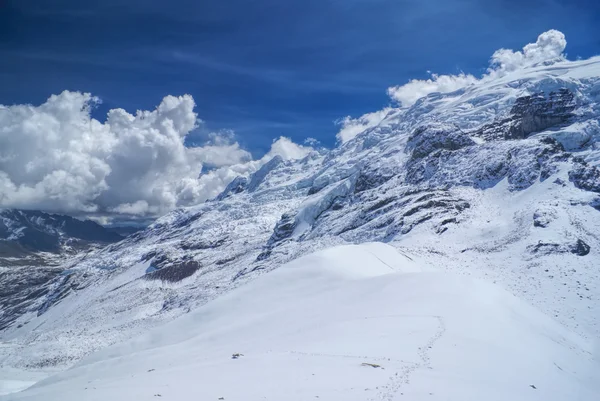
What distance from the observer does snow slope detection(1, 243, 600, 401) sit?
17.2 meters

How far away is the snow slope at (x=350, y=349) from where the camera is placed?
1719 centimetres

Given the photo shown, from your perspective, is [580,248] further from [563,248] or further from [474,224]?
[474,224]

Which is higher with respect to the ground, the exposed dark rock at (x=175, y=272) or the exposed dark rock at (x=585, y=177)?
the exposed dark rock at (x=585, y=177)

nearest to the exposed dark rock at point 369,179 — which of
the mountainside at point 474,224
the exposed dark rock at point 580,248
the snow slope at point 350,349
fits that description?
the mountainside at point 474,224

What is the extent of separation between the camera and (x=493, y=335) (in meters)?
23.5

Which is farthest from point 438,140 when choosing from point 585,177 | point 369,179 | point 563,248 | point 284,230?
point 563,248

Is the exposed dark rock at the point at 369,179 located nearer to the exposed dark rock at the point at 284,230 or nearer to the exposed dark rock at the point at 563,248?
the exposed dark rock at the point at 284,230

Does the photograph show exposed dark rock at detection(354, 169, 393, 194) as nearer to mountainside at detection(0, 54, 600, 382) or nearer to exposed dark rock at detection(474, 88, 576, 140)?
mountainside at detection(0, 54, 600, 382)

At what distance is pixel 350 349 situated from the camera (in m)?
21.5

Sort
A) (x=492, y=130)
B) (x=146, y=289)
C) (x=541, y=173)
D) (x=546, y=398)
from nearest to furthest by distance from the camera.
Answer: (x=546, y=398) < (x=541, y=173) < (x=492, y=130) < (x=146, y=289)

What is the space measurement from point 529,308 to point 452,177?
214 ft

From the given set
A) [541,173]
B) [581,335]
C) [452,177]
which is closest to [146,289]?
[452,177]

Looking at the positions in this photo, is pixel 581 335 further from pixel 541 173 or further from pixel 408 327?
pixel 541 173

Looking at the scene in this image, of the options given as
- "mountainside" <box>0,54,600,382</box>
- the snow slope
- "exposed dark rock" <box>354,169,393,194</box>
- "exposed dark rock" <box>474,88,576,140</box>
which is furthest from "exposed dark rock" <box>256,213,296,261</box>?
the snow slope
